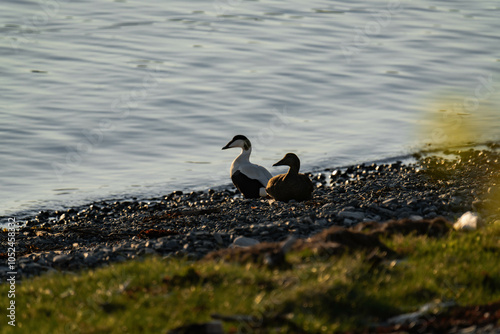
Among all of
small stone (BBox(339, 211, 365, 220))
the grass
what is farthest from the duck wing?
the grass

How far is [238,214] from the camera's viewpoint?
13633mm

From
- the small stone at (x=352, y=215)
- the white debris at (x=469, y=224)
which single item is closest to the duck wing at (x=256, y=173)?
the small stone at (x=352, y=215)

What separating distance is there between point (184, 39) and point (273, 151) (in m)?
18.0

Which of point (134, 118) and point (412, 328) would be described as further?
point (134, 118)

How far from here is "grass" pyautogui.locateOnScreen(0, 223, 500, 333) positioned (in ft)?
19.8

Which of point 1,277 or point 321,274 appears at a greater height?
point 321,274

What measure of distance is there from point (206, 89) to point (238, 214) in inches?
587

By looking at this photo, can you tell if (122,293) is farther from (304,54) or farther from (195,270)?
(304,54)

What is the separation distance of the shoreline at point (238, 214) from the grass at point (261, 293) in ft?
7.98

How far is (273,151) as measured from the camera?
21.3 metres

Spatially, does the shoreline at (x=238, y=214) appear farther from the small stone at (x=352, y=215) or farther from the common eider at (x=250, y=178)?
the common eider at (x=250, y=178)

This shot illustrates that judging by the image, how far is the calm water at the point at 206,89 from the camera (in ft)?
64.7

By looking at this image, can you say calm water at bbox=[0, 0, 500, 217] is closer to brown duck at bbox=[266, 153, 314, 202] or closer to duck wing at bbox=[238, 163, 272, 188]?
duck wing at bbox=[238, 163, 272, 188]

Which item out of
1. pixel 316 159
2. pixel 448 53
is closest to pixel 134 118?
pixel 316 159
